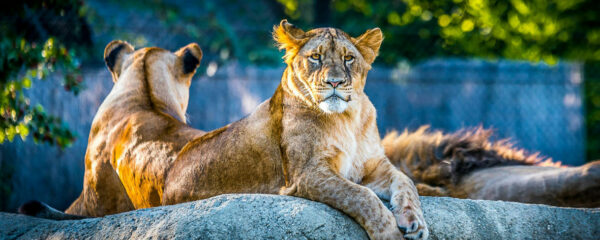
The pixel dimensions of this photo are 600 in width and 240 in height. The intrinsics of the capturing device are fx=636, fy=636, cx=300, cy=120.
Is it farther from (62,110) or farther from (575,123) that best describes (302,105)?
(575,123)

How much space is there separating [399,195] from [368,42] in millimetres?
939

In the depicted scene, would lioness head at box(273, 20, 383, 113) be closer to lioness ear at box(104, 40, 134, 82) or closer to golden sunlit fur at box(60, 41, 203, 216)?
golden sunlit fur at box(60, 41, 203, 216)

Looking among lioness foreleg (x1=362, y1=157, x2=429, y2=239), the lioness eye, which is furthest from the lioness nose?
lioness foreleg (x1=362, y1=157, x2=429, y2=239)

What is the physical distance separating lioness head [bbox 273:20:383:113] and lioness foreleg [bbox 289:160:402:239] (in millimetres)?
330

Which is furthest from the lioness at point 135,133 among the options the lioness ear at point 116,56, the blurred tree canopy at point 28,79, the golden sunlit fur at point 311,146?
the blurred tree canopy at point 28,79

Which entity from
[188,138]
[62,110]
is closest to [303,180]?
[188,138]

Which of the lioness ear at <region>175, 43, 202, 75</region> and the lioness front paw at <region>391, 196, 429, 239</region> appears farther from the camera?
the lioness ear at <region>175, 43, 202, 75</region>

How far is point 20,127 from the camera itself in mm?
4848

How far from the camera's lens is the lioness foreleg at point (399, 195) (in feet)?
9.38

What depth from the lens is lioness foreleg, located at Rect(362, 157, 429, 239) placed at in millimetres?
2859

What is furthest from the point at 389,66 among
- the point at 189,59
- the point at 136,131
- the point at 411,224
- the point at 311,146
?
the point at 411,224

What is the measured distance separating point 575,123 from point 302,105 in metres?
9.19

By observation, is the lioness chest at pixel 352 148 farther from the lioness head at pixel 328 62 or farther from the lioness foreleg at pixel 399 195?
the lioness head at pixel 328 62

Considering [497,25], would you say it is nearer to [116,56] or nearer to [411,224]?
[116,56]
